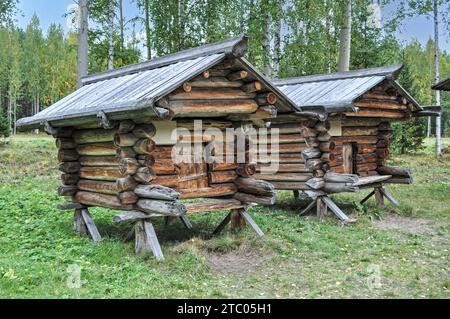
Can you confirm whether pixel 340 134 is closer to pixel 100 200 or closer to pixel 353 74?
pixel 353 74

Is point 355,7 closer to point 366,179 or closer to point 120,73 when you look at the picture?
point 366,179

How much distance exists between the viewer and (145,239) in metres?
8.59

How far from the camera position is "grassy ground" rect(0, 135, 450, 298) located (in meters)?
6.86

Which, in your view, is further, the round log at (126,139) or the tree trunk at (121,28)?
the tree trunk at (121,28)

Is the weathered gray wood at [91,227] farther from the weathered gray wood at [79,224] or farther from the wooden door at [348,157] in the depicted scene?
the wooden door at [348,157]

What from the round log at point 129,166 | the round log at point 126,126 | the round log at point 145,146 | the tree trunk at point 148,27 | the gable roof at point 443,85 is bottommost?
the round log at point 129,166

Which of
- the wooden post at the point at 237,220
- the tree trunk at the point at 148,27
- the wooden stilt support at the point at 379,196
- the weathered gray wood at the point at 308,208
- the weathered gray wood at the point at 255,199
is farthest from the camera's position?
the tree trunk at the point at 148,27

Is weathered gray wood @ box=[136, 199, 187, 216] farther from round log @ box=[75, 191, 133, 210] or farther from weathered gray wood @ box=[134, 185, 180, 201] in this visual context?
round log @ box=[75, 191, 133, 210]

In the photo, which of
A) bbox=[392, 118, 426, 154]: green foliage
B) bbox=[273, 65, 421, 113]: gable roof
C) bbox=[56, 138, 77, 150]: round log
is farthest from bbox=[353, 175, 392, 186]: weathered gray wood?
bbox=[392, 118, 426, 154]: green foliage

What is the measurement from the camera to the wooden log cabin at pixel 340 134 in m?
12.3

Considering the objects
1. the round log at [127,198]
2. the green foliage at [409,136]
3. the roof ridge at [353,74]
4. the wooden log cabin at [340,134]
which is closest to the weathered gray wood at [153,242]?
the round log at [127,198]

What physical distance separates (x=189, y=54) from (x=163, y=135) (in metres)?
1.69

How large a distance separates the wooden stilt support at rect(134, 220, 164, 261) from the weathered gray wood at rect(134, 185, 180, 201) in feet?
1.79
